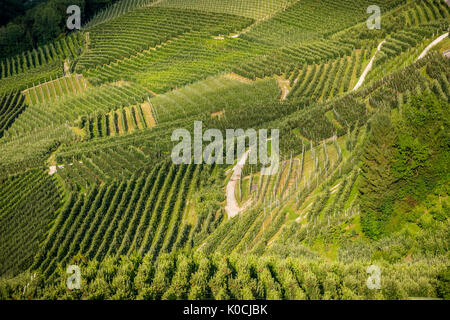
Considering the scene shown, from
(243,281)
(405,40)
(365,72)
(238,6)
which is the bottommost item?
(243,281)

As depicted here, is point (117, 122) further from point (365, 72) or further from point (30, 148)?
point (365, 72)

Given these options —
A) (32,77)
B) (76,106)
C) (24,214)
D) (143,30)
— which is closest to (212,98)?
(76,106)

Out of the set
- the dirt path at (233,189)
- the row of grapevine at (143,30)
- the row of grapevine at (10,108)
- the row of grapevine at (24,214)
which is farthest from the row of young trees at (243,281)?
the row of grapevine at (143,30)

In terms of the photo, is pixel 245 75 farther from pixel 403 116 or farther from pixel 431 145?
pixel 431 145

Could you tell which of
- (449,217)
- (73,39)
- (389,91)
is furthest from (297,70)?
(73,39)
